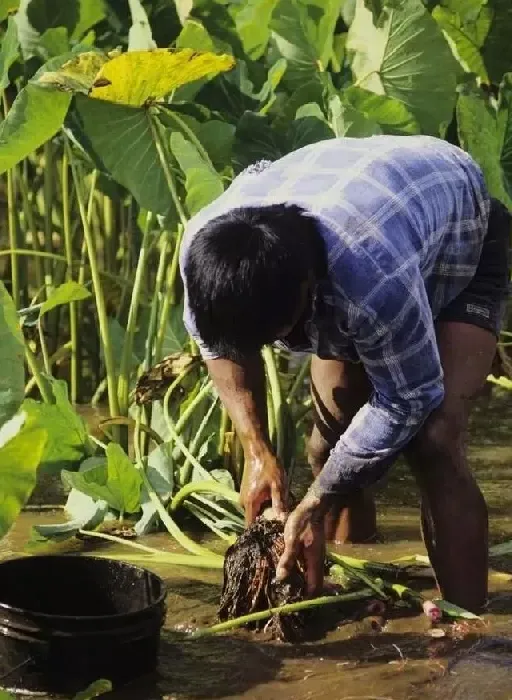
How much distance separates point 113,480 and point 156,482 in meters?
0.14

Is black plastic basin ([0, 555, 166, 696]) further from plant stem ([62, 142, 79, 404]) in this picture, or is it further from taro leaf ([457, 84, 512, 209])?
plant stem ([62, 142, 79, 404])

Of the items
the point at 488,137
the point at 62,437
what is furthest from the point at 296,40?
the point at 62,437

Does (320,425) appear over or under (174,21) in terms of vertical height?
under

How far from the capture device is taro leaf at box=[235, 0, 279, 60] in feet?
9.87

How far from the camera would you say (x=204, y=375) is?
2.73 m

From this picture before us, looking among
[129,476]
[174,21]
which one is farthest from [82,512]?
[174,21]

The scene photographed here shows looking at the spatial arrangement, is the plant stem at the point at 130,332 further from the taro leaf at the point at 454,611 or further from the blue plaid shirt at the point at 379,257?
the taro leaf at the point at 454,611

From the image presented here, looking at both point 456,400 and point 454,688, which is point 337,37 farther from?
point 454,688

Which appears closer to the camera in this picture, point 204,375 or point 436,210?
point 436,210

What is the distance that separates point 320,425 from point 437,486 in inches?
16.9

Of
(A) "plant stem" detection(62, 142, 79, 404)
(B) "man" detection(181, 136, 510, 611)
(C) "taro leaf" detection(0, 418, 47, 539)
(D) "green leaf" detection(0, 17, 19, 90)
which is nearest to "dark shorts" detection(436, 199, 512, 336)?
(B) "man" detection(181, 136, 510, 611)

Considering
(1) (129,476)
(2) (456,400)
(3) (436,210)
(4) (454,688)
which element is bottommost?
(4) (454,688)

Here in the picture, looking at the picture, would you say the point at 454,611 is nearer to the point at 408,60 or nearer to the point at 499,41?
the point at 408,60

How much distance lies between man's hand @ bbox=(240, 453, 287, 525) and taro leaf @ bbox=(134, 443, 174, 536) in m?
0.42
